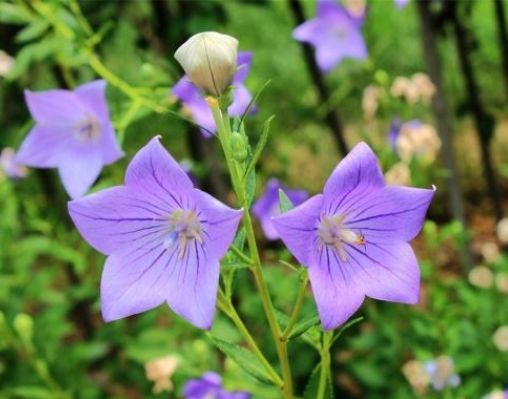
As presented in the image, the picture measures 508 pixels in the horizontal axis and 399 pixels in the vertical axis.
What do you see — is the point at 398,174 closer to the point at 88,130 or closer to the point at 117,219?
the point at 88,130

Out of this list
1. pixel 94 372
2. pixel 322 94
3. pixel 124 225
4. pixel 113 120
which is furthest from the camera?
pixel 94 372

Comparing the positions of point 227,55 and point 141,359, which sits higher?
point 227,55

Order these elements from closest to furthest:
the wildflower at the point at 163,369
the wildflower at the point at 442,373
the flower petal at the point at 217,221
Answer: the flower petal at the point at 217,221 → the wildflower at the point at 442,373 → the wildflower at the point at 163,369

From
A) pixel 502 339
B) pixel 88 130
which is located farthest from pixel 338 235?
pixel 502 339

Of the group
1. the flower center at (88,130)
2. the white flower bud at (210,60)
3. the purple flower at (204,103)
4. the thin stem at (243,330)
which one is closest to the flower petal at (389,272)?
the thin stem at (243,330)

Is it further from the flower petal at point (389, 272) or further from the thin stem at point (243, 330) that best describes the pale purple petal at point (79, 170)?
the flower petal at point (389, 272)

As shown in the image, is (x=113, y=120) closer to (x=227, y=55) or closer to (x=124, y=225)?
(x=124, y=225)

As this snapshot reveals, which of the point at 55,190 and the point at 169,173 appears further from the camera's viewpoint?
the point at 55,190

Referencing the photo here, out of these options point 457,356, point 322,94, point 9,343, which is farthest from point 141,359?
point 322,94
